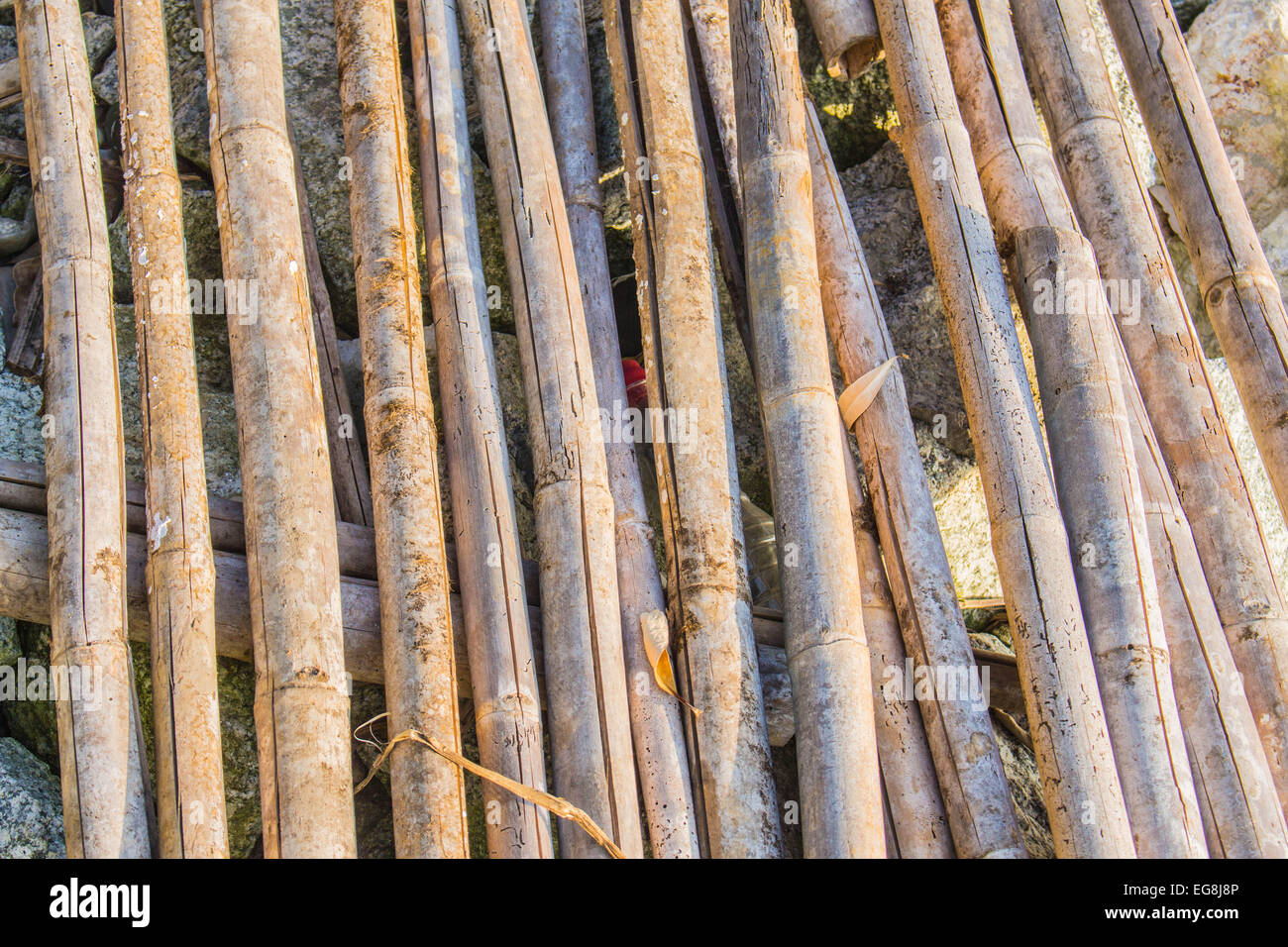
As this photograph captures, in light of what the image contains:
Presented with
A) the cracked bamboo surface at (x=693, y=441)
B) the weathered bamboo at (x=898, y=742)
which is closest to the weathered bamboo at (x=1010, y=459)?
the weathered bamboo at (x=898, y=742)

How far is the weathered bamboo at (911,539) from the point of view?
3729mm

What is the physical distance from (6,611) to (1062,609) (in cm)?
320

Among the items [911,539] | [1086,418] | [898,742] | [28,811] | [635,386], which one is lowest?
[898,742]

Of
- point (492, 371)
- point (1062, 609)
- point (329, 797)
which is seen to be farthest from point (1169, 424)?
point (329, 797)

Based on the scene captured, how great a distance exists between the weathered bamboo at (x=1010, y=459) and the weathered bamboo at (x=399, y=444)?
1753 mm

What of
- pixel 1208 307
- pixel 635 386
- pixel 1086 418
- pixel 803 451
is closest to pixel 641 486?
pixel 803 451

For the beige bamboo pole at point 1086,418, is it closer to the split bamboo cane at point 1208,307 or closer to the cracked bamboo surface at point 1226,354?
the split bamboo cane at point 1208,307

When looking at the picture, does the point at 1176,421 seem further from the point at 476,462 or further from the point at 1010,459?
the point at 476,462

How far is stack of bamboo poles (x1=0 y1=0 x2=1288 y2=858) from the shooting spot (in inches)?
139

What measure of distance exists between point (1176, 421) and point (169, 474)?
3.46 m

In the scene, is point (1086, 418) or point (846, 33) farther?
point (846, 33)

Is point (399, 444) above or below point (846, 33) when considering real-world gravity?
below

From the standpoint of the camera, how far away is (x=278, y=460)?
370 cm

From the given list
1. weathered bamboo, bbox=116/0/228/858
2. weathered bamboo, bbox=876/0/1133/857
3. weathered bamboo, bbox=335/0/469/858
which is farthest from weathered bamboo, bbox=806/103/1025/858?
weathered bamboo, bbox=116/0/228/858
